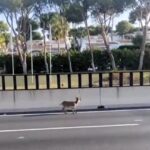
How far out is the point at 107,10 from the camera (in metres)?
50.8

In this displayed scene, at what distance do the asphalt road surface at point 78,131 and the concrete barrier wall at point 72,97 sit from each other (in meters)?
0.96

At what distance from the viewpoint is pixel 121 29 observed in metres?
118

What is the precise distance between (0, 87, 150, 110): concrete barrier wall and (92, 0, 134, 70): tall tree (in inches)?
1252

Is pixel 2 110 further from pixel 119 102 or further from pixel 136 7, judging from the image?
pixel 136 7

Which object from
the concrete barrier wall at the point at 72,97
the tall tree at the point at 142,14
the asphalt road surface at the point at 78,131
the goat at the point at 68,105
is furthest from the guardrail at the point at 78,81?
the tall tree at the point at 142,14

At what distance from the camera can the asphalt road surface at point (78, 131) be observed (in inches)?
408

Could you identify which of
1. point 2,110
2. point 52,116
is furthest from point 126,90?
point 2,110

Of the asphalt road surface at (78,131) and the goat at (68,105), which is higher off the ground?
the goat at (68,105)

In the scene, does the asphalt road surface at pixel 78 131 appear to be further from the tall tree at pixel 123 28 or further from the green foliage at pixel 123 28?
the green foliage at pixel 123 28

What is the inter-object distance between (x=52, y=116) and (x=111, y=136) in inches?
187

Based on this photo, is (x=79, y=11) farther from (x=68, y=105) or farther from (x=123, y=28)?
(x=123, y=28)

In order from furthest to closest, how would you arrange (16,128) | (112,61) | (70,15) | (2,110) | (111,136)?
1. (70,15)
2. (112,61)
3. (2,110)
4. (16,128)
5. (111,136)

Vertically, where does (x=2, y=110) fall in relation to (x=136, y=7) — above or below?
below

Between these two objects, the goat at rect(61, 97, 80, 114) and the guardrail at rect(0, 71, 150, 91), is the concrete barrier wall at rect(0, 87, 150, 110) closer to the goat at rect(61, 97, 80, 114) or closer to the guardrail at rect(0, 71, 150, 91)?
the guardrail at rect(0, 71, 150, 91)
